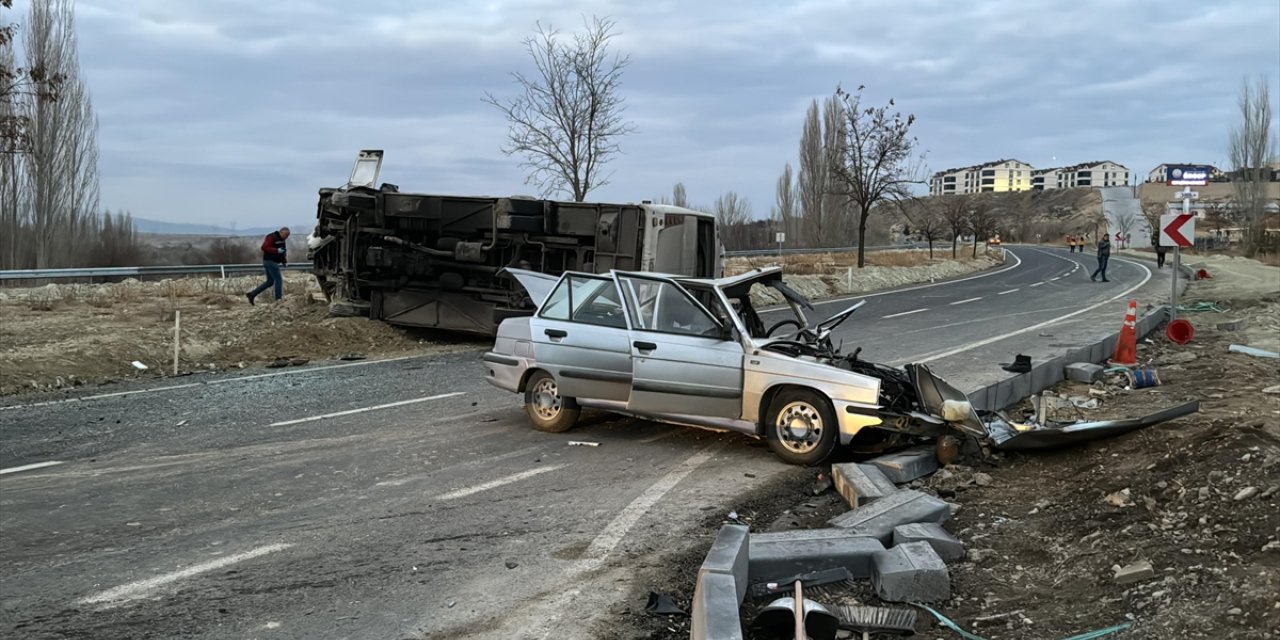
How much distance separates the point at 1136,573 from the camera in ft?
14.7

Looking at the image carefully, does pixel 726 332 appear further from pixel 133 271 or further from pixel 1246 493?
pixel 133 271

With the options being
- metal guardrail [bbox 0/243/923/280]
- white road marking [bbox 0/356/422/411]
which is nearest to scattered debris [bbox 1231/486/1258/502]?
white road marking [bbox 0/356/422/411]

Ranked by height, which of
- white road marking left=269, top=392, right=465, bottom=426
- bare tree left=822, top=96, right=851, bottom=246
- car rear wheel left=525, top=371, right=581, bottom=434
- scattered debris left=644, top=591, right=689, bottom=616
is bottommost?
scattered debris left=644, top=591, right=689, bottom=616

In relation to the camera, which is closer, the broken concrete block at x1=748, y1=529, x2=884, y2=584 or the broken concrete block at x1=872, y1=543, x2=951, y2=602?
the broken concrete block at x1=872, y1=543, x2=951, y2=602

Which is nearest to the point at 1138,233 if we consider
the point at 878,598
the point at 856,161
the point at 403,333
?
the point at 856,161

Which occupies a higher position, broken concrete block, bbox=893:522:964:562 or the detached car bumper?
the detached car bumper

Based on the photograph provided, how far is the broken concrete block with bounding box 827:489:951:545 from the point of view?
17.7 ft

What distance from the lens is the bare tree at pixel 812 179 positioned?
2552 inches

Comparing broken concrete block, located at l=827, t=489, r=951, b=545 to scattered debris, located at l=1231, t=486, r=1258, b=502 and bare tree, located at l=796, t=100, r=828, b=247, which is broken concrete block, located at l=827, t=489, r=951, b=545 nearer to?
scattered debris, located at l=1231, t=486, r=1258, b=502

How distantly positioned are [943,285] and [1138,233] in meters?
74.0

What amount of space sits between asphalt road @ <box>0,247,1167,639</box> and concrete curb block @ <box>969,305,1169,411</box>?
2.66ft

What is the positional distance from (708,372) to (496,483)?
79.4 inches

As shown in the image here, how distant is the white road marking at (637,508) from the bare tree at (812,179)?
2298 inches

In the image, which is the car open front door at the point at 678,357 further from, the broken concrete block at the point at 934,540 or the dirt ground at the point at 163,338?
the dirt ground at the point at 163,338
